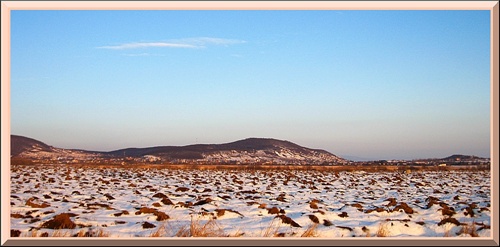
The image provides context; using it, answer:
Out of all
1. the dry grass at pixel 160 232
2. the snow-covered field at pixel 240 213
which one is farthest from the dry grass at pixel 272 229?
the dry grass at pixel 160 232

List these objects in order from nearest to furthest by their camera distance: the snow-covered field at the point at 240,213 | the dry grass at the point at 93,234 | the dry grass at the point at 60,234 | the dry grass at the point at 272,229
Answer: the dry grass at the point at 60,234, the dry grass at the point at 93,234, the dry grass at the point at 272,229, the snow-covered field at the point at 240,213

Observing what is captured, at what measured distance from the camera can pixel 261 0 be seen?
8.06 meters

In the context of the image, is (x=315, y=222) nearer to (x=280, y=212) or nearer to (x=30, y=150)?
(x=280, y=212)

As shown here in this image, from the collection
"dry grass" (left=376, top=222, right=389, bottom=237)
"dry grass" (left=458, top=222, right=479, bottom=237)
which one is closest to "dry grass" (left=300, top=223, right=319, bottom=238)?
"dry grass" (left=376, top=222, right=389, bottom=237)

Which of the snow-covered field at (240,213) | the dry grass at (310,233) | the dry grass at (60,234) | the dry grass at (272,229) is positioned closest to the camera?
the dry grass at (60,234)

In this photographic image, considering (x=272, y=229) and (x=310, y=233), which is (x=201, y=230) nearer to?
(x=272, y=229)

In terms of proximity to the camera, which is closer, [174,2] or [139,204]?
[174,2]

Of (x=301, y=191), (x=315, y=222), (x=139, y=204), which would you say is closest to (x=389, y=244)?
(x=315, y=222)

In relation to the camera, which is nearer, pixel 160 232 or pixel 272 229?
pixel 160 232

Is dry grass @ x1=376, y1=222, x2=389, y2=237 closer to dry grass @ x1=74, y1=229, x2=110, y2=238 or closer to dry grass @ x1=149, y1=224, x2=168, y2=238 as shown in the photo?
dry grass @ x1=149, y1=224, x2=168, y2=238

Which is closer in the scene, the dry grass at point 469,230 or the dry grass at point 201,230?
the dry grass at point 201,230

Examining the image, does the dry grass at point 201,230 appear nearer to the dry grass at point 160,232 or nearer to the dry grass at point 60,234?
the dry grass at point 160,232

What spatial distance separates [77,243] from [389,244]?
→ 4915 millimetres

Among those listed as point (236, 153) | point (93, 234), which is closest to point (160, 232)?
point (93, 234)
